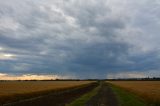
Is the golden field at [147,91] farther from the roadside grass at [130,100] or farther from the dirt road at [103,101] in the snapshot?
the dirt road at [103,101]

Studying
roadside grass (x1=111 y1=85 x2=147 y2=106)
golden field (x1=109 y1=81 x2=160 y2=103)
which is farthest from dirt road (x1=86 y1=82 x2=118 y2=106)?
golden field (x1=109 y1=81 x2=160 y2=103)

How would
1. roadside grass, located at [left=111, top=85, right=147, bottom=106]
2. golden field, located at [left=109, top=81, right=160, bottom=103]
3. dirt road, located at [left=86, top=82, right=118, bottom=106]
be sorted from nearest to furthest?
dirt road, located at [left=86, top=82, right=118, bottom=106] → roadside grass, located at [left=111, top=85, right=147, bottom=106] → golden field, located at [left=109, top=81, right=160, bottom=103]

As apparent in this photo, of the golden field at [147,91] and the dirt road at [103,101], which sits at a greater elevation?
the golden field at [147,91]

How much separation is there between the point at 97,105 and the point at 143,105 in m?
5.42

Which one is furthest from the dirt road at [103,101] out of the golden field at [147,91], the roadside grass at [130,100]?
the golden field at [147,91]

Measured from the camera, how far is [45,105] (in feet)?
111

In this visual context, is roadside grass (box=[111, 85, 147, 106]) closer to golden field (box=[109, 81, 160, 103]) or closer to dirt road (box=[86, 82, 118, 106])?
dirt road (box=[86, 82, 118, 106])

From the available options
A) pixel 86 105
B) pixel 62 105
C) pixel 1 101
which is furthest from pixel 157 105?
pixel 1 101

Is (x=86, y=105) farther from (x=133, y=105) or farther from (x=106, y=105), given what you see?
(x=133, y=105)

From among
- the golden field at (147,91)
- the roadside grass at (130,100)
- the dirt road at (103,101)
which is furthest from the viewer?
the golden field at (147,91)

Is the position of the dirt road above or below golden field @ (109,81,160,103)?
below

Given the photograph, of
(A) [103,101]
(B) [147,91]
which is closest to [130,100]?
(A) [103,101]

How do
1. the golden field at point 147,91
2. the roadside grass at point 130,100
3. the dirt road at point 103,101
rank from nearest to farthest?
the dirt road at point 103,101, the roadside grass at point 130,100, the golden field at point 147,91

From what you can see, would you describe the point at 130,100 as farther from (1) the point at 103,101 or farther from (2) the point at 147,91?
(2) the point at 147,91
